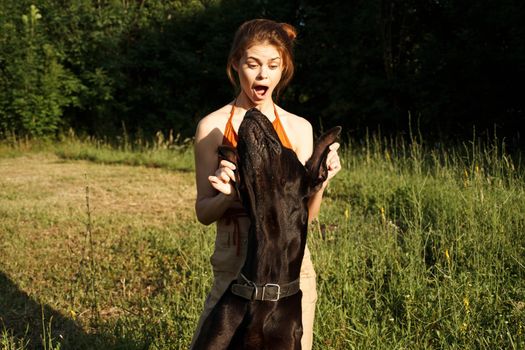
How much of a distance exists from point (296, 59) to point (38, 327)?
38.8 ft

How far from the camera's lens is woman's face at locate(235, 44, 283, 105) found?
2.82 metres

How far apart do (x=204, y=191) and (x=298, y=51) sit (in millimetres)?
12726

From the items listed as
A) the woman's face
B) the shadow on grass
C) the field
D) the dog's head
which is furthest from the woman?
the shadow on grass

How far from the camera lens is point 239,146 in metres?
2.36

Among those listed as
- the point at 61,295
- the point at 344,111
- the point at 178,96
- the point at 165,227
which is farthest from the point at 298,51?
the point at 61,295

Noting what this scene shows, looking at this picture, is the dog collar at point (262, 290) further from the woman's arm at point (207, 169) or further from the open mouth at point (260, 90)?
the open mouth at point (260, 90)

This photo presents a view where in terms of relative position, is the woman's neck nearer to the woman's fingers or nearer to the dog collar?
the woman's fingers

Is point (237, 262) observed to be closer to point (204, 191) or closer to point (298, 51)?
point (204, 191)

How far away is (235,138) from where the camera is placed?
9.20 feet

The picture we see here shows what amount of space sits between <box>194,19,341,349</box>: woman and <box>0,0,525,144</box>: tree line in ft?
29.2

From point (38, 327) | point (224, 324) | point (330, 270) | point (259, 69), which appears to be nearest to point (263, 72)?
point (259, 69)

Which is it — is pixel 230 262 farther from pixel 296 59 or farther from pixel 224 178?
pixel 296 59

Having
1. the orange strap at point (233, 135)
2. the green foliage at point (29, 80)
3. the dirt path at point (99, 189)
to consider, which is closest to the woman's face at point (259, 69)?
the orange strap at point (233, 135)

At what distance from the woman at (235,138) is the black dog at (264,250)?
34cm
